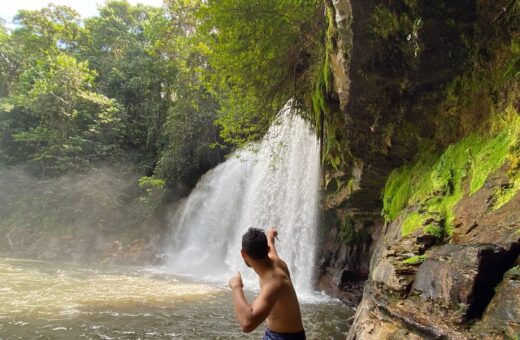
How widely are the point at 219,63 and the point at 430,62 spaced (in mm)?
4782

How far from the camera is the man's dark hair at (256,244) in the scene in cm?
234

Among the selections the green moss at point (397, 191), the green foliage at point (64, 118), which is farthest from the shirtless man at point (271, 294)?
the green foliage at point (64, 118)

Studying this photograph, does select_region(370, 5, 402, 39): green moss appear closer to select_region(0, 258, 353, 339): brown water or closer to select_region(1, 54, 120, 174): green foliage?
select_region(0, 258, 353, 339): brown water

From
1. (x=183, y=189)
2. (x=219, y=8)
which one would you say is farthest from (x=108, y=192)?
(x=219, y=8)

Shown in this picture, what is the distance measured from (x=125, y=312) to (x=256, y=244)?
17.8ft

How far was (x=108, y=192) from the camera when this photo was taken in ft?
62.4

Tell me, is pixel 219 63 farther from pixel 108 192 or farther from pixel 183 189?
Result: pixel 108 192

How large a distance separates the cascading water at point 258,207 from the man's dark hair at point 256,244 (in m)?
6.57

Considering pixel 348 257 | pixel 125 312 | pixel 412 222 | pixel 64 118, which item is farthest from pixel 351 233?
pixel 64 118

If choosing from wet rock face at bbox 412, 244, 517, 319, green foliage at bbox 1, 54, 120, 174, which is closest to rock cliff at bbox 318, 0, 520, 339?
wet rock face at bbox 412, 244, 517, 319

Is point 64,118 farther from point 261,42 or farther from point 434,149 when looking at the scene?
point 434,149

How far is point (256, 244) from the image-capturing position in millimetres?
2342

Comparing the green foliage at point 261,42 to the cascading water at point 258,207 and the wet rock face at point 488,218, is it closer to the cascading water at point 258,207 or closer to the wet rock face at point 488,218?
the cascading water at point 258,207

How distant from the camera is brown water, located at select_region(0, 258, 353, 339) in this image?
5562 mm
